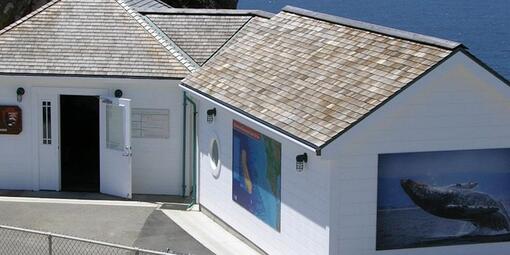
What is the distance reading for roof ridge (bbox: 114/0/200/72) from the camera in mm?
22200

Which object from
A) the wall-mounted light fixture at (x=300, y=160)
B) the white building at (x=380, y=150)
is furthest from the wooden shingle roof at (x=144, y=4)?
the wall-mounted light fixture at (x=300, y=160)

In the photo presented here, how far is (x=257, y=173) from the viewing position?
1862 cm

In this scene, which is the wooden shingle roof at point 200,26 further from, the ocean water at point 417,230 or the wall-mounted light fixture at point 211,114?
the ocean water at point 417,230

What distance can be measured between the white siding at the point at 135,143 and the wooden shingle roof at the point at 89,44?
0.27 m

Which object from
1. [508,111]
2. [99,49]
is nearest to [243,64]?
[99,49]

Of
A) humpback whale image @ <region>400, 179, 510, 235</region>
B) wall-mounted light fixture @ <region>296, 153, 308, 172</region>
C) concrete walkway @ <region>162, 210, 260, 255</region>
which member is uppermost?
wall-mounted light fixture @ <region>296, 153, 308, 172</region>

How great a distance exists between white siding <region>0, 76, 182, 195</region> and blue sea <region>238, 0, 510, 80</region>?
125ft

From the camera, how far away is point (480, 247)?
57.0 ft

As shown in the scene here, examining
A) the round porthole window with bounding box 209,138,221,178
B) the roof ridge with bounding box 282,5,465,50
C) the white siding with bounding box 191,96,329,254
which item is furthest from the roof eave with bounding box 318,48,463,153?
the round porthole window with bounding box 209,138,221,178

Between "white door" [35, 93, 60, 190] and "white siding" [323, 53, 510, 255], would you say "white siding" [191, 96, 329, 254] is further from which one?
"white door" [35, 93, 60, 190]

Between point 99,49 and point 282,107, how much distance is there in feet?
21.3

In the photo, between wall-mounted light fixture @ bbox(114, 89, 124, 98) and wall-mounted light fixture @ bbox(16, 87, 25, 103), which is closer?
wall-mounted light fixture @ bbox(114, 89, 124, 98)

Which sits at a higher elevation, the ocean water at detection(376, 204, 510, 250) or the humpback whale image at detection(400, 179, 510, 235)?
the humpback whale image at detection(400, 179, 510, 235)

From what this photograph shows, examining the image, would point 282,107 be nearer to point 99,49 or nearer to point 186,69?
point 186,69
